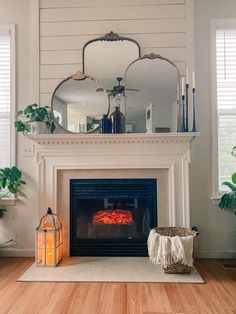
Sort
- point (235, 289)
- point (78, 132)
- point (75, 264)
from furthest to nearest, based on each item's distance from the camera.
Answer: point (78, 132) → point (75, 264) → point (235, 289)

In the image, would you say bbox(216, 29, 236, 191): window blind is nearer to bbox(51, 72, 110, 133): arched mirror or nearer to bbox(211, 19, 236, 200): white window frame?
bbox(211, 19, 236, 200): white window frame

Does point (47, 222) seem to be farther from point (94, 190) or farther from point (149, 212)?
point (149, 212)

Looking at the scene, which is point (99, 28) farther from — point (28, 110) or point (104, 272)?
point (104, 272)

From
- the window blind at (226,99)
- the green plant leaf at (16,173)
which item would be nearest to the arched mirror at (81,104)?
the green plant leaf at (16,173)

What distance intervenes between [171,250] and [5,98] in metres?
2.39

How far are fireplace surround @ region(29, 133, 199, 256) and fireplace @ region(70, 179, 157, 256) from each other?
0.07 metres

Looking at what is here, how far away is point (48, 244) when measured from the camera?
9.39 ft

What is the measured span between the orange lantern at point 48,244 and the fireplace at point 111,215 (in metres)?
0.31

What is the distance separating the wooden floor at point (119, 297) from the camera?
6.88ft

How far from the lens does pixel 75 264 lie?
2.92 meters

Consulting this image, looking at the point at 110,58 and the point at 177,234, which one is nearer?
the point at 177,234

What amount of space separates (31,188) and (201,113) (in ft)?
6.64

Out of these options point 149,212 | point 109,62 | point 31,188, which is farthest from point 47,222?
point 109,62

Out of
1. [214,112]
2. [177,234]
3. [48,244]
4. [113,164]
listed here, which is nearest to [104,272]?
[48,244]
